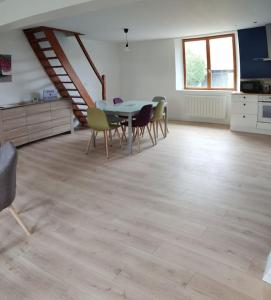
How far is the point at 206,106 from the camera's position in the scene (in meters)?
6.98

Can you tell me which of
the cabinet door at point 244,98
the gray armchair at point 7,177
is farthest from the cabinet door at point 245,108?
the gray armchair at point 7,177

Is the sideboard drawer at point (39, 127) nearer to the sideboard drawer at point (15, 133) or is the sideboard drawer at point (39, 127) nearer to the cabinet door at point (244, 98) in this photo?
the sideboard drawer at point (15, 133)

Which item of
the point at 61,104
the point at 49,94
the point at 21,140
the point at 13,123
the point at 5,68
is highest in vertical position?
the point at 5,68

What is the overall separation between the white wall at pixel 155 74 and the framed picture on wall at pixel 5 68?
3746 mm

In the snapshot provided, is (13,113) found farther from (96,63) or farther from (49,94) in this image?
(96,63)

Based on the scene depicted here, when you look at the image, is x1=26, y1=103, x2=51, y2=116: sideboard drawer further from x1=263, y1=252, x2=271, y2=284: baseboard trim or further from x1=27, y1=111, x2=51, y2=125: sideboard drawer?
x1=263, y1=252, x2=271, y2=284: baseboard trim

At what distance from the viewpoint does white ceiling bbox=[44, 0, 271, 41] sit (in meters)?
3.87

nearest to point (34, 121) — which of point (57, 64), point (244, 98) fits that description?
point (57, 64)

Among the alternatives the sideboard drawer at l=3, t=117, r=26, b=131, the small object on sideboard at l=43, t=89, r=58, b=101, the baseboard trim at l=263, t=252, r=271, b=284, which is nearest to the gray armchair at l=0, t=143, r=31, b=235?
the baseboard trim at l=263, t=252, r=271, b=284

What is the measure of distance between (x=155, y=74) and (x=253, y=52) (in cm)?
268

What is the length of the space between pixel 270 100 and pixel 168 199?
379cm

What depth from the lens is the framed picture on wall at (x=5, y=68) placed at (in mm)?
5125

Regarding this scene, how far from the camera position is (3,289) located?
1856 millimetres

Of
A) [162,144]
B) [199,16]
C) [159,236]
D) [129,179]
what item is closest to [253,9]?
[199,16]
